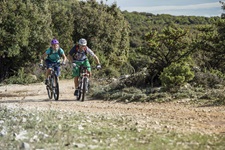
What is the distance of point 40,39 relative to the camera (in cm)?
2359

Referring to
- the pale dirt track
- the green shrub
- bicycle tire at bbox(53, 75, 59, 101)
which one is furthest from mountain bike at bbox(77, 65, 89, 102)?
the green shrub

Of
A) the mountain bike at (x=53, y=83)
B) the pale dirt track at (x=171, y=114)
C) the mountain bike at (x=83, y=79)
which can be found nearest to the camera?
the pale dirt track at (x=171, y=114)

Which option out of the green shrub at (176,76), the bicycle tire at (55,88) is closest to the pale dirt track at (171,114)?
the bicycle tire at (55,88)

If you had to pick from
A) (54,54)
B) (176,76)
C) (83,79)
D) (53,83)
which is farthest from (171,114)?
(53,83)

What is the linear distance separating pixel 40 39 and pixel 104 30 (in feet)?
36.3

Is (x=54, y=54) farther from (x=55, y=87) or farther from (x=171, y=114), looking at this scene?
(x=171, y=114)

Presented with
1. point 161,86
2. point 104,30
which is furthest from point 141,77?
point 104,30

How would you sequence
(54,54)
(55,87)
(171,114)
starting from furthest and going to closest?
1. (55,87)
2. (54,54)
3. (171,114)

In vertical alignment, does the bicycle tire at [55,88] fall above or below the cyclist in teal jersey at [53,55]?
below

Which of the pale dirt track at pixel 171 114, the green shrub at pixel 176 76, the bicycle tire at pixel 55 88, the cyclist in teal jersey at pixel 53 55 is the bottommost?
the pale dirt track at pixel 171 114

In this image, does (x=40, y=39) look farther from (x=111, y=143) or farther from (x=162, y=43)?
(x=111, y=143)

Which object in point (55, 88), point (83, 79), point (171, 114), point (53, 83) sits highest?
point (83, 79)

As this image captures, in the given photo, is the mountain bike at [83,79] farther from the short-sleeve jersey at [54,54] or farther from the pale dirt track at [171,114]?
the short-sleeve jersey at [54,54]

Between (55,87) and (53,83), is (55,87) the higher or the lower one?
the lower one
